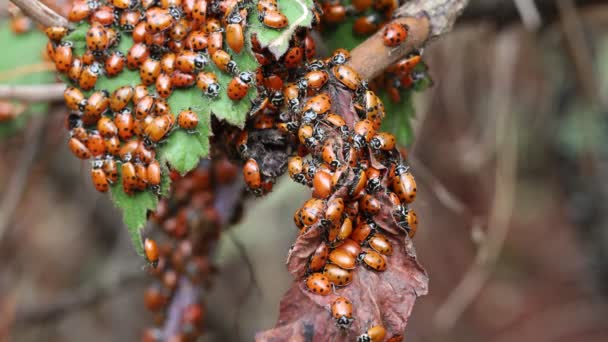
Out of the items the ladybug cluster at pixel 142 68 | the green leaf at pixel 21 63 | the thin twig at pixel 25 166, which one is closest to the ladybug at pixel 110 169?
A: the ladybug cluster at pixel 142 68

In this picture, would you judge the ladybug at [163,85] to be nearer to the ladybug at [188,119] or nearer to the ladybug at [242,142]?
the ladybug at [188,119]

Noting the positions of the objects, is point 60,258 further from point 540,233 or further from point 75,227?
point 540,233

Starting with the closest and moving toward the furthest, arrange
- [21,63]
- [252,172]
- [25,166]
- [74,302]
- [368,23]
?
[252,172]
[368,23]
[21,63]
[25,166]
[74,302]

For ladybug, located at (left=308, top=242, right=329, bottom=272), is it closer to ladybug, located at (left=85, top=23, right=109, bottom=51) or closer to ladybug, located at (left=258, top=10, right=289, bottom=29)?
ladybug, located at (left=258, top=10, right=289, bottom=29)

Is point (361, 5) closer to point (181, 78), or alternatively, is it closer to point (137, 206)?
point (181, 78)

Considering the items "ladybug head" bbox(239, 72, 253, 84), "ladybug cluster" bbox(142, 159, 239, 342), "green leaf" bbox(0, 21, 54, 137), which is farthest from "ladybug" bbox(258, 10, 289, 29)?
"green leaf" bbox(0, 21, 54, 137)

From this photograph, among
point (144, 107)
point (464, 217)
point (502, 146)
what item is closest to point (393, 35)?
A: point (144, 107)
